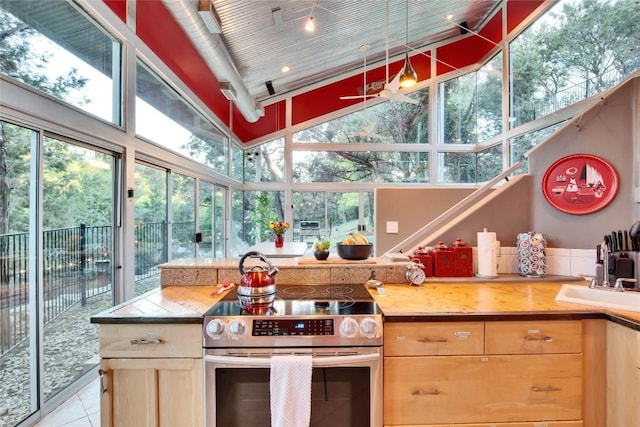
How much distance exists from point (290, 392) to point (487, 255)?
5.64 ft

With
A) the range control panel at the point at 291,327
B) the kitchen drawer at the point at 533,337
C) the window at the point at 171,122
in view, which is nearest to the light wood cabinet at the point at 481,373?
the kitchen drawer at the point at 533,337

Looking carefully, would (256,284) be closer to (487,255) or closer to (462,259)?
(462,259)

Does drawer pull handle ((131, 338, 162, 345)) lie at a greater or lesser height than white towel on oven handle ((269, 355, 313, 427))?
greater

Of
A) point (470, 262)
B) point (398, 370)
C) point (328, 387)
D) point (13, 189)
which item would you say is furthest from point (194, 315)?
point (470, 262)

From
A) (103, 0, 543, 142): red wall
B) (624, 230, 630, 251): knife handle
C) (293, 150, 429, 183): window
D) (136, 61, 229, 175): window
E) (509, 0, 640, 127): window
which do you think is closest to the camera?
(624, 230, 630, 251): knife handle

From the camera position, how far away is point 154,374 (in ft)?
4.85

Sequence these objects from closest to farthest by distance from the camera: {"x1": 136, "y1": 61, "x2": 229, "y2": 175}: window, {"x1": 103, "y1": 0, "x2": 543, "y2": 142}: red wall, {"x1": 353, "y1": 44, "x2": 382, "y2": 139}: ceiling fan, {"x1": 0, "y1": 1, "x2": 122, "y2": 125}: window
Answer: {"x1": 0, "y1": 1, "x2": 122, "y2": 125}: window < {"x1": 136, "y1": 61, "x2": 229, "y2": 175}: window < {"x1": 103, "y1": 0, "x2": 543, "y2": 142}: red wall < {"x1": 353, "y1": 44, "x2": 382, "y2": 139}: ceiling fan

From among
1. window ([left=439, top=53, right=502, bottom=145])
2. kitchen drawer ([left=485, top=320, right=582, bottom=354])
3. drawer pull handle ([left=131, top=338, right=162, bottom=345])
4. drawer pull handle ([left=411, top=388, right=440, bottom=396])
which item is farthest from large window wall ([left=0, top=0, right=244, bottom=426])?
window ([left=439, top=53, right=502, bottom=145])

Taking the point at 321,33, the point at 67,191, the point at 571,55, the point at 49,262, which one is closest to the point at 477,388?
the point at 49,262

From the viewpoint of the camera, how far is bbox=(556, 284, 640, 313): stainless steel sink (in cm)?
A: 172

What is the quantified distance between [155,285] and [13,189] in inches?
67.9

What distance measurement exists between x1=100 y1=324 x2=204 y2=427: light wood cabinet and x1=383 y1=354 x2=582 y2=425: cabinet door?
95 cm

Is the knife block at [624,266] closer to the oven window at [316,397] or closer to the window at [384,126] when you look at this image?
the oven window at [316,397]

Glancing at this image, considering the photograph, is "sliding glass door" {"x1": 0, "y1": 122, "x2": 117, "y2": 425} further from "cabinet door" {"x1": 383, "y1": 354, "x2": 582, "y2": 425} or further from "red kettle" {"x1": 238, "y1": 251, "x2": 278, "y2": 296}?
"cabinet door" {"x1": 383, "y1": 354, "x2": 582, "y2": 425}
